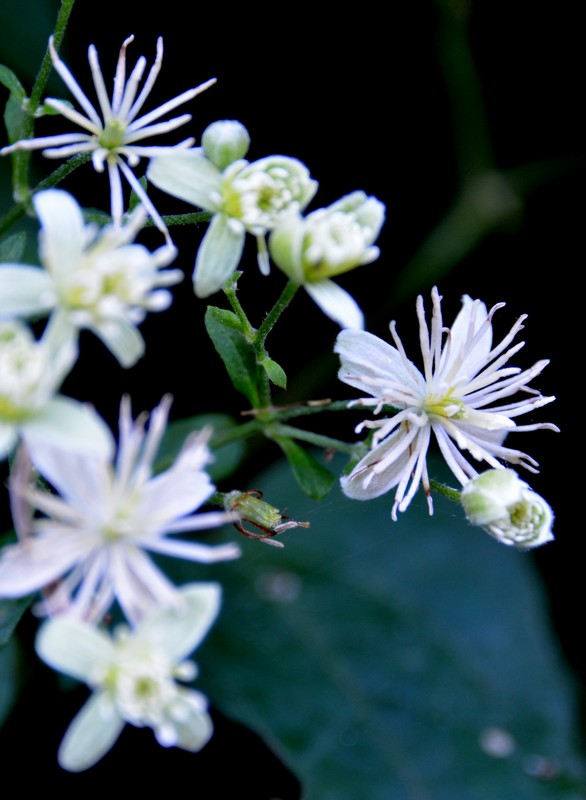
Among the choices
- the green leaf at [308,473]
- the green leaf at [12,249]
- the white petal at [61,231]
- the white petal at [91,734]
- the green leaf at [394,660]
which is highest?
the white petal at [61,231]

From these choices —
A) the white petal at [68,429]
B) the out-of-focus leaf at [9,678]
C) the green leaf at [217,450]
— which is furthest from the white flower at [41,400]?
the out-of-focus leaf at [9,678]

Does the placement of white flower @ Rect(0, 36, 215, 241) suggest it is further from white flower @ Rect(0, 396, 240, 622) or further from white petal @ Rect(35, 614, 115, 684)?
white petal @ Rect(35, 614, 115, 684)

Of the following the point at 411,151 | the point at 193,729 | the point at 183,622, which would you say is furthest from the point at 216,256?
the point at 411,151

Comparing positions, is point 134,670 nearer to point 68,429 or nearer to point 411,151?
point 68,429

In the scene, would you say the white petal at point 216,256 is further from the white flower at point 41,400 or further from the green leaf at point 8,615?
the green leaf at point 8,615

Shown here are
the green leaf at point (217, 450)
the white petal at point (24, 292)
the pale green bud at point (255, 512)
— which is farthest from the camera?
the green leaf at point (217, 450)

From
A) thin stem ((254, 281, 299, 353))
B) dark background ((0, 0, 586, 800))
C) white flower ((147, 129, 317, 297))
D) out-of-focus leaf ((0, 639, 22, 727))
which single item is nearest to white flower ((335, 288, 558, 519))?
thin stem ((254, 281, 299, 353))
